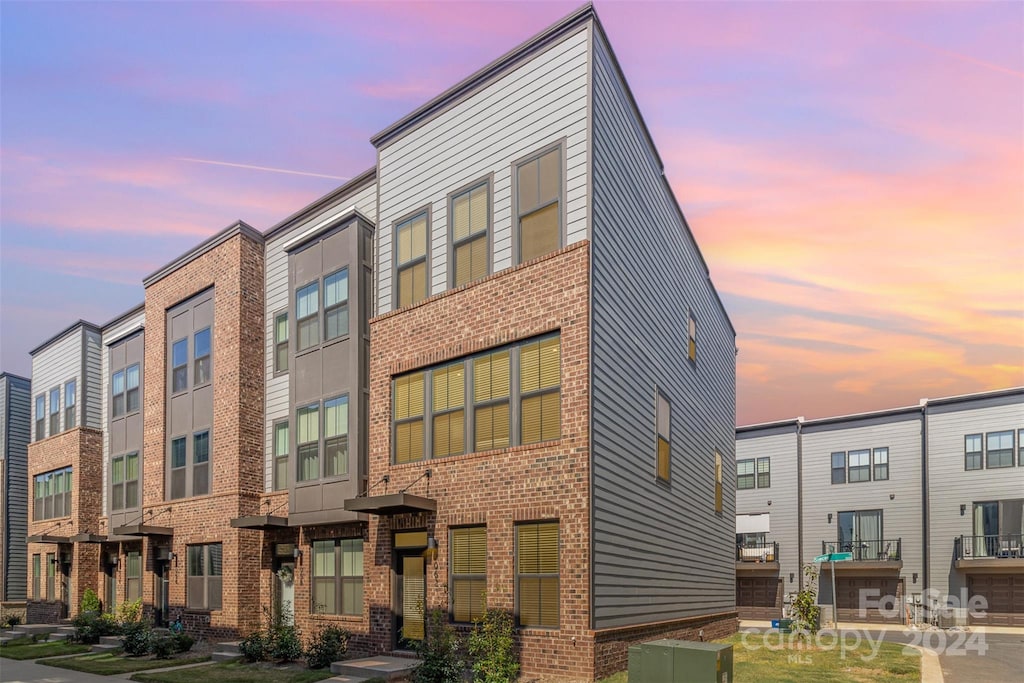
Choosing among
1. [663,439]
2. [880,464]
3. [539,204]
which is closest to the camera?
[539,204]

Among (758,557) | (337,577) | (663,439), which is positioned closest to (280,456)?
(337,577)

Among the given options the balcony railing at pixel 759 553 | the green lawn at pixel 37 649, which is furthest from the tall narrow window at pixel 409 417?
the balcony railing at pixel 759 553

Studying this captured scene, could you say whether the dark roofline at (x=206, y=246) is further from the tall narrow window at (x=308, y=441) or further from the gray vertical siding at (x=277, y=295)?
the tall narrow window at (x=308, y=441)

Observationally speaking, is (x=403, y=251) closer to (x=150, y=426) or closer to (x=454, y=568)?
(x=454, y=568)

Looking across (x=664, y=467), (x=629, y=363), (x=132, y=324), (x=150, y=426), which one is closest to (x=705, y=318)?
(x=664, y=467)

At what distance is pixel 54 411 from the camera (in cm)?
3666

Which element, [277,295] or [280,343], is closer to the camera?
[280,343]

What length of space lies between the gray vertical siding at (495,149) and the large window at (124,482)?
607 inches

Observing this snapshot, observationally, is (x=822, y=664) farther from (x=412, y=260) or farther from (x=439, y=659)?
(x=412, y=260)

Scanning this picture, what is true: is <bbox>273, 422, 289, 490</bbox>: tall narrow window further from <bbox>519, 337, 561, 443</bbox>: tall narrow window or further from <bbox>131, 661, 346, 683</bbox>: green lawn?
<bbox>519, 337, 561, 443</bbox>: tall narrow window

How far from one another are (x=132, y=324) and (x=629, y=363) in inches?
859

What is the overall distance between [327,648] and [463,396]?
6.21 m

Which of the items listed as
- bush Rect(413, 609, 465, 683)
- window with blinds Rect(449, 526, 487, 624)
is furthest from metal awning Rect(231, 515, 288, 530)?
bush Rect(413, 609, 465, 683)

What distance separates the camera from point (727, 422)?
31641mm
